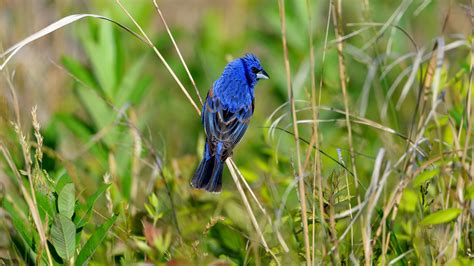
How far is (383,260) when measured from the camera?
8.20 ft

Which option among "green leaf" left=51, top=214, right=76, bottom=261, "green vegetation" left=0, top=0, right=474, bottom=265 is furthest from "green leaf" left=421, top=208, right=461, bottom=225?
"green leaf" left=51, top=214, right=76, bottom=261

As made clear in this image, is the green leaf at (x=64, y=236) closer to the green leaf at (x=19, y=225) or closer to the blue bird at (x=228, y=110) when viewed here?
the green leaf at (x=19, y=225)

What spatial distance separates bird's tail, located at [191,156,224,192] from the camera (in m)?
3.34

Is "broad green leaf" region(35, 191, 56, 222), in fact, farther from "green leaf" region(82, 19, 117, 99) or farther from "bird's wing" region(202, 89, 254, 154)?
"green leaf" region(82, 19, 117, 99)

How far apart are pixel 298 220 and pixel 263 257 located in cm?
27

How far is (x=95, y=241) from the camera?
2584 millimetres

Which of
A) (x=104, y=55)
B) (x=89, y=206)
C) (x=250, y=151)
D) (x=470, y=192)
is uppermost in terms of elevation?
(x=104, y=55)

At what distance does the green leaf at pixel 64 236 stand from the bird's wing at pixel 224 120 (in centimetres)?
117

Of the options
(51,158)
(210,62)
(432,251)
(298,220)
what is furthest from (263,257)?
(210,62)

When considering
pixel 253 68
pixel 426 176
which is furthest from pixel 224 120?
pixel 426 176

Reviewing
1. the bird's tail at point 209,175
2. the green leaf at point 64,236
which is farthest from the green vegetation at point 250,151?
the bird's tail at point 209,175

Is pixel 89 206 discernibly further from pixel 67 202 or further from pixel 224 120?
pixel 224 120

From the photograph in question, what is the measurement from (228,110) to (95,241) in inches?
51.3

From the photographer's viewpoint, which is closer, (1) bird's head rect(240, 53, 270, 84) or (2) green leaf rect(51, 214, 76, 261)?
(2) green leaf rect(51, 214, 76, 261)
